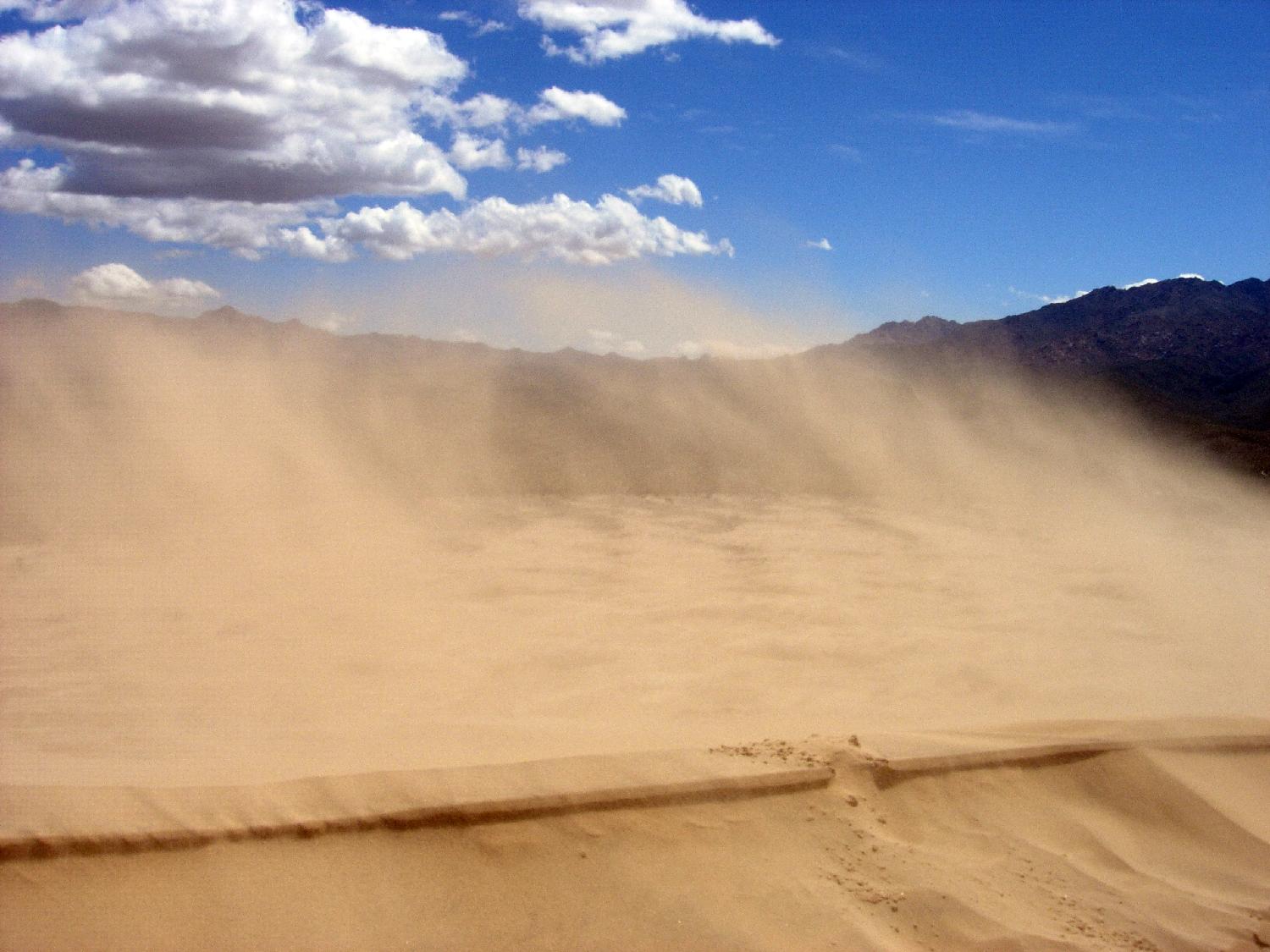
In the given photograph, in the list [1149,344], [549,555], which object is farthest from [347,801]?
[1149,344]

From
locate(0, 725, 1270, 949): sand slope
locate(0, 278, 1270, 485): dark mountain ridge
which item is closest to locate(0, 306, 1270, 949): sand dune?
locate(0, 725, 1270, 949): sand slope

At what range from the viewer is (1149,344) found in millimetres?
24984

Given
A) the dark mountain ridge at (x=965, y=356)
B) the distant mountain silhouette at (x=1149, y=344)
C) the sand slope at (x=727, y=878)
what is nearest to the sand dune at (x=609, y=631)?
the sand slope at (x=727, y=878)

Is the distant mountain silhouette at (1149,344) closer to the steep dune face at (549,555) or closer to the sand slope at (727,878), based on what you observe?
the steep dune face at (549,555)

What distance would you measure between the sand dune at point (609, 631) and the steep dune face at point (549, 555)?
2.2 inches

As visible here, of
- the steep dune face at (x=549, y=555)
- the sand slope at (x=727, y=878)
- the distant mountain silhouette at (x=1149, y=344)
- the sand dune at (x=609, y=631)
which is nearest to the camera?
the sand slope at (x=727, y=878)

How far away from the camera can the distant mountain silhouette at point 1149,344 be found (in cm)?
1994

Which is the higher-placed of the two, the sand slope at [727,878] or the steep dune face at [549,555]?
the steep dune face at [549,555]

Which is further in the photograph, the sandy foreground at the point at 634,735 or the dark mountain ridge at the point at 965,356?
the dark mountain ridge at the point at 965,356

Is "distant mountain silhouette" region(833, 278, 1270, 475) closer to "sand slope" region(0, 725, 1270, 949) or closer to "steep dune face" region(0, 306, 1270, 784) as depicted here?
"steep dune face" region(0, 306, 1270, 784)

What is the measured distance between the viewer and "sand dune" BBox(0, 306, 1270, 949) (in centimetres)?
385

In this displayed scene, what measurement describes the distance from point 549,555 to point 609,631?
2.84 metres

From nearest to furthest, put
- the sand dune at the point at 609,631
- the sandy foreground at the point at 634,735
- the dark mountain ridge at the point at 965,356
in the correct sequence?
the sandy foreground at the point at 634,735 → the sand dune at the point at 609,631 → the dark mountain ridge at the point at 965,356

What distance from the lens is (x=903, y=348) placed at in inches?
888
